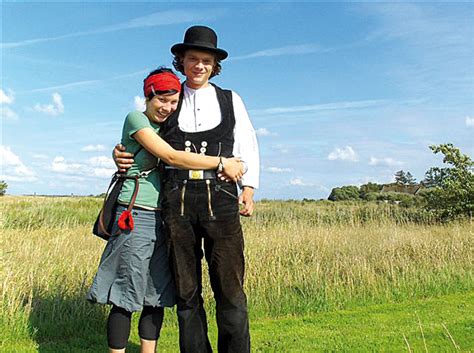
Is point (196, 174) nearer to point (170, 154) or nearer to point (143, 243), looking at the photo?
point (170, 154)

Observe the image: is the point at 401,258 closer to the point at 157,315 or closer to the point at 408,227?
the point at 408,227

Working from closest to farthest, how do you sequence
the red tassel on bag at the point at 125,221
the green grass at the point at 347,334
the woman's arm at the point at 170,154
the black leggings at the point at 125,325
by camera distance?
the woman's arm at the point at 170,154 → the red tassel on bag at the point at 125,221 → the black leggings at the point at 125,325 → the green grass at the point at 347,334

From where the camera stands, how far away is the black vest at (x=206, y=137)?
10.2ft

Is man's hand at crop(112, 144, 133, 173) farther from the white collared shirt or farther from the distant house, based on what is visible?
the distant house

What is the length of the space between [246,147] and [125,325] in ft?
4.54

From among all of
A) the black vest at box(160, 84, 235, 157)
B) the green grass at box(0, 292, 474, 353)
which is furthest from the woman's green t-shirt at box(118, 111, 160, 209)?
the green grass at box(0, 292, 474, 353)

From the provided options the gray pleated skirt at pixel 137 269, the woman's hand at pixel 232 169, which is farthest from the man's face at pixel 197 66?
the gray pleated skirt at pixel 137 269

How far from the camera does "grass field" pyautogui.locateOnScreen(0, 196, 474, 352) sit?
15.1 ft

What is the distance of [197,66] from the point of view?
318cm

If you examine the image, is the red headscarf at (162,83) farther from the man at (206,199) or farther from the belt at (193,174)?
the belt at (193,174)

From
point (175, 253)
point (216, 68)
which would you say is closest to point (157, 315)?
point (175, 253)

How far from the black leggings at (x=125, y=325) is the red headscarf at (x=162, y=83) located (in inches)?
55.1

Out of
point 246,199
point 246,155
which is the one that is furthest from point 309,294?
point 246,155

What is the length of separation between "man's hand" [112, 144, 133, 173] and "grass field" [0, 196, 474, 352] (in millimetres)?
1962
